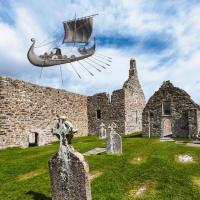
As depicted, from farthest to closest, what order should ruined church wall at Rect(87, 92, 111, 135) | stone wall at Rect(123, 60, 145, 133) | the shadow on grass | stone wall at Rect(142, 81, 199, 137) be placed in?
ruined church wall at Rect(87, 92, 111, 135)
stone wall at Rect(123, 60, 145, 133)
stone wall at Rect(142, 81, 199, 137)
the shadow on grass

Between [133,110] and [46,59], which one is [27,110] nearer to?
[46,59]

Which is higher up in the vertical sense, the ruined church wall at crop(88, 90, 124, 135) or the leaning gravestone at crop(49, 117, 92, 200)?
the ruined church wall at crop(88, 90, 124, 135)

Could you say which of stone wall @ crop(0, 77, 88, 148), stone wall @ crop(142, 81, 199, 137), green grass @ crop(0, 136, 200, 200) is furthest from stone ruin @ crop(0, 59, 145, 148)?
green grass @ crop(0, 136, 200, 200)

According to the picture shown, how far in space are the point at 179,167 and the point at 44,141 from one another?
16476 millimetres

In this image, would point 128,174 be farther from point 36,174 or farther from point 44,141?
point 44,141

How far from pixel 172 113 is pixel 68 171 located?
20.6 meters

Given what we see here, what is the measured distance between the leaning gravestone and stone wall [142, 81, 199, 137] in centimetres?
1958

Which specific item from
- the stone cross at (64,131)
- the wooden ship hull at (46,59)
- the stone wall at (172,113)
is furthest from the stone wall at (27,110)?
the stone cross at (64,131)

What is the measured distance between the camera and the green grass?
10.1 m

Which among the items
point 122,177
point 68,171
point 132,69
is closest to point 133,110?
point 132,69

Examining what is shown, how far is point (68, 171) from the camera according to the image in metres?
8.27

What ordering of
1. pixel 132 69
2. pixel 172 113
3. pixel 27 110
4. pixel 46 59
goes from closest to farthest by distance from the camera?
pixel 27 110 < pixel 172 113 < pixel 46 59 < pixel 132 69

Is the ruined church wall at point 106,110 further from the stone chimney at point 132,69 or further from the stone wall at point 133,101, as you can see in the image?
the stone chimney at point 132,69

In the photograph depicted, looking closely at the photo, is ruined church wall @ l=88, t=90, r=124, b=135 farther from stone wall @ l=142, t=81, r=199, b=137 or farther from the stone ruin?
stone wall @ l=142, t=81, r=199, b=137
